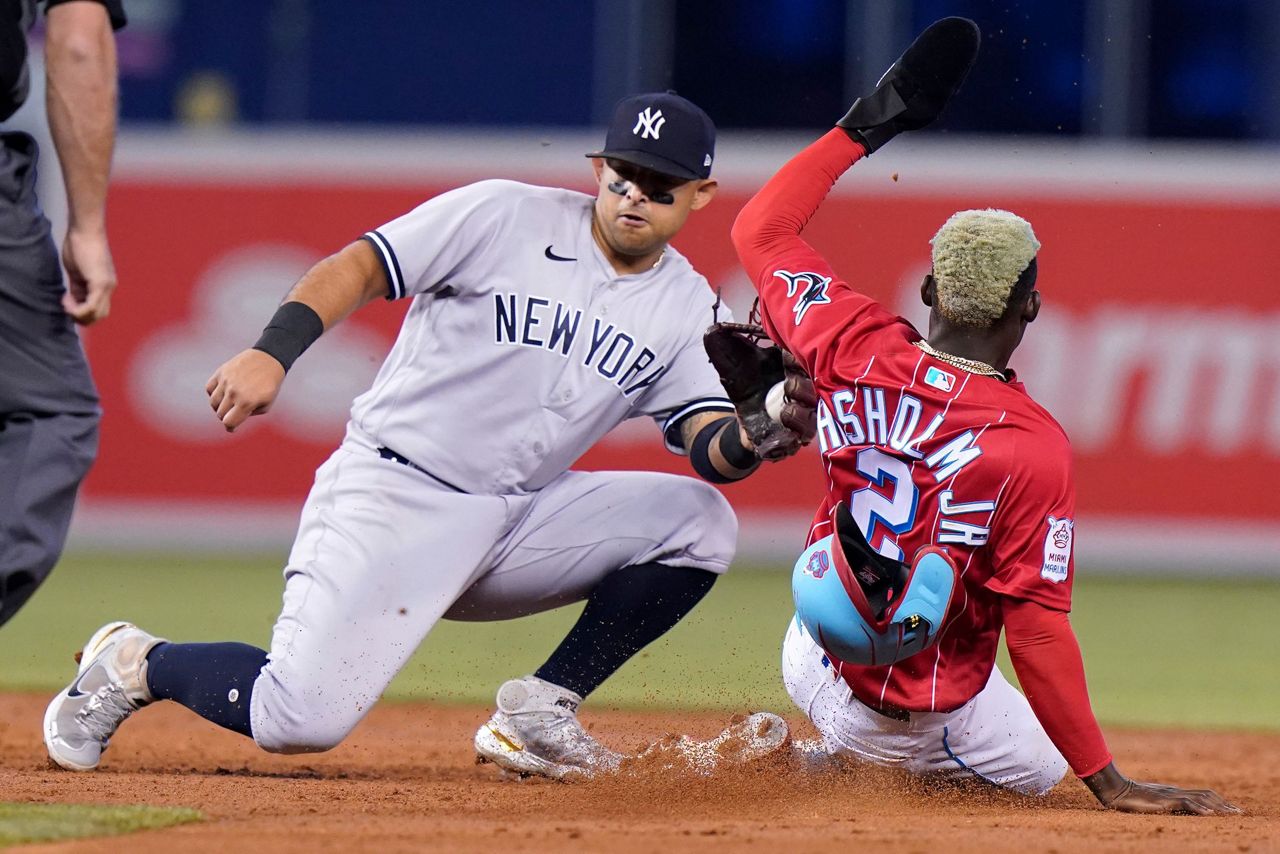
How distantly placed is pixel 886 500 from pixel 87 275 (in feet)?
5.71

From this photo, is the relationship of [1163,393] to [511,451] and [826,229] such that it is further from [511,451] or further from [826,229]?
[511,451]

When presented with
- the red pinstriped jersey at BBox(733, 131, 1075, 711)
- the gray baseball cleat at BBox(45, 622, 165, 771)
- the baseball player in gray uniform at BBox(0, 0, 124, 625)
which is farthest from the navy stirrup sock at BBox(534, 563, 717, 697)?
the baseball player in gray uniform at BBox(0, 0, 124, 625)

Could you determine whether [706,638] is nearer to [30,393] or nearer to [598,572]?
[598,572]

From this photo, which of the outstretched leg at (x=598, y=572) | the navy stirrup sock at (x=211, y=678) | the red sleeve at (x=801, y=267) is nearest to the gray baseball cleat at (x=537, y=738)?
the outstretched leg at (x=598, y=572)

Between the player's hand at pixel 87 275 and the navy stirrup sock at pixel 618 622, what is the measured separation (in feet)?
5.67

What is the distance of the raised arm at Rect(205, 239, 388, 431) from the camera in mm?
3678

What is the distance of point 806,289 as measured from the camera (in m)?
4.05

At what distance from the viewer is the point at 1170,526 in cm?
910

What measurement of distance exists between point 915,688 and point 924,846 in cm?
66

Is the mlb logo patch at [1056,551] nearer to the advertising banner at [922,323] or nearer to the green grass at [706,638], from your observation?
the green grass at [706,638]

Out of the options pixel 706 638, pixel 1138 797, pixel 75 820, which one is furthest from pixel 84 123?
pixel 706 638

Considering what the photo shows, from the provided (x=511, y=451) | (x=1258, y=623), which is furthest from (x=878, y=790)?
(x=1258, y=623)

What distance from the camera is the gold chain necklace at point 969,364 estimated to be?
382 cm

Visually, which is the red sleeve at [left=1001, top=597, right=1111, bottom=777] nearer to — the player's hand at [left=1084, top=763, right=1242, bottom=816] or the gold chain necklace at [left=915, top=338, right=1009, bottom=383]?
the player's hand at [left=1084, top=763, right=1242, bottom=816]
